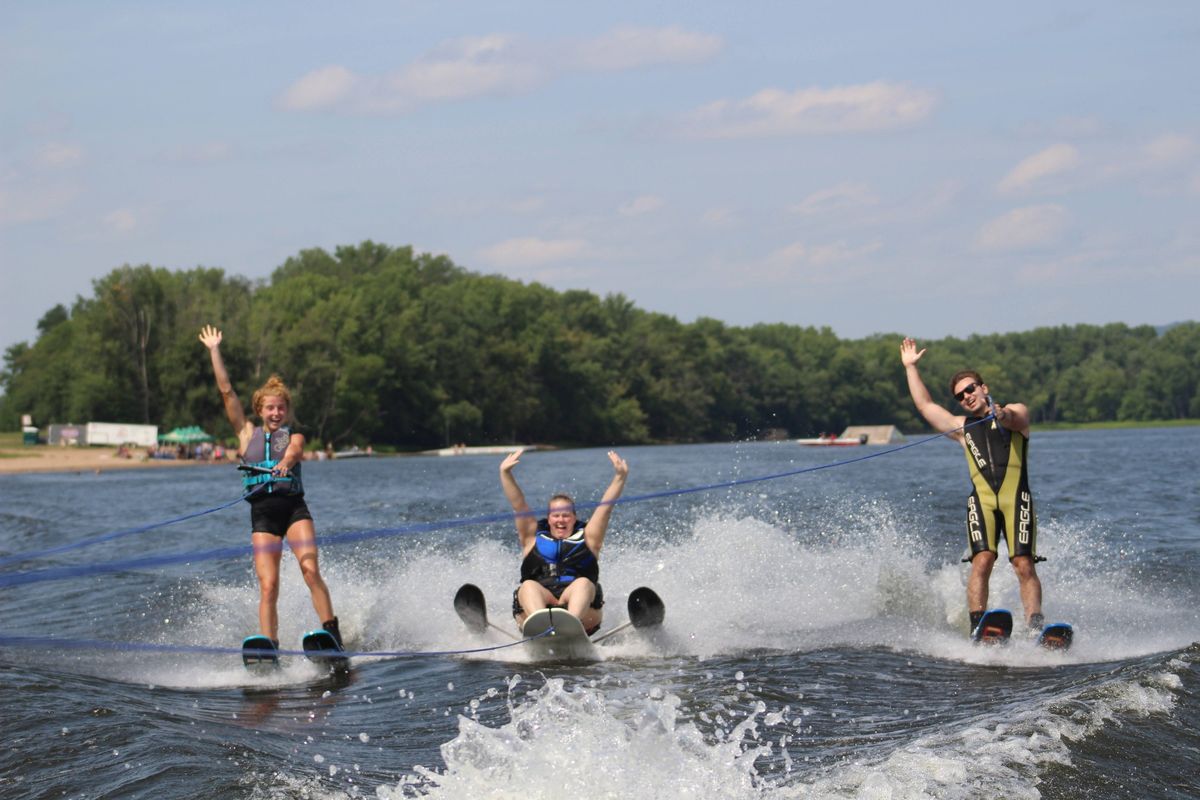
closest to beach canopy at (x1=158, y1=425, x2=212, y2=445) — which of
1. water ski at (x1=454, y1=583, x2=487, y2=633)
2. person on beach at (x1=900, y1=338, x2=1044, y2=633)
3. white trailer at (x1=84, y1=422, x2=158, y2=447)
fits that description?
white trailer at (x1=84, y1=422, x2=158, y2=447)

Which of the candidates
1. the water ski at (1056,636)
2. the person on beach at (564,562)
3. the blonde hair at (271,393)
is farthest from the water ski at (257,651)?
the water ski at (1056,636)

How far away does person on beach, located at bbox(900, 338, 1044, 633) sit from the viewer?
8562mm

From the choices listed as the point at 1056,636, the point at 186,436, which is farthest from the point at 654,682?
the point at 186,436

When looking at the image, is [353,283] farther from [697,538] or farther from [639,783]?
[639,783]

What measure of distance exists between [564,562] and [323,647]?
5.67 ft

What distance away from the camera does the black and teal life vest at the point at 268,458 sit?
836 cm

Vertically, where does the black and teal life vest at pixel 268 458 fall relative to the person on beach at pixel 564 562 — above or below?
above

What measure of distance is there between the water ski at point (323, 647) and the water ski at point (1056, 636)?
14.1 ft

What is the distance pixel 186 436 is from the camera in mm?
65375

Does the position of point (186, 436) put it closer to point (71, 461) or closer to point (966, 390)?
point (71, 461)

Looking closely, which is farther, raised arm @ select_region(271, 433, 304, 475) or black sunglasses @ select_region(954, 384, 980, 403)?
black sunglasses @ select_region(954, 384, 980, 403)

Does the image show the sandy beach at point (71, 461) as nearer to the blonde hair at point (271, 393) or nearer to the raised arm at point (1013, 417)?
the blonde hair at point (271, 393)

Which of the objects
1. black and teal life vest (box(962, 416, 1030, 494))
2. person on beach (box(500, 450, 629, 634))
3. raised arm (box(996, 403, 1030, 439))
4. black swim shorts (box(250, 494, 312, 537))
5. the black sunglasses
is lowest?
person on beach (box(500, 450, 629, 634))

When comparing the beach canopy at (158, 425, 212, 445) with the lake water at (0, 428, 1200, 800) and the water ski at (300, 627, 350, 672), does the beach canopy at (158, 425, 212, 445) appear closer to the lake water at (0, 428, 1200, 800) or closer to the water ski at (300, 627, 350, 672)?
Answer: the lake water at (0, 428, 1200, 800)
